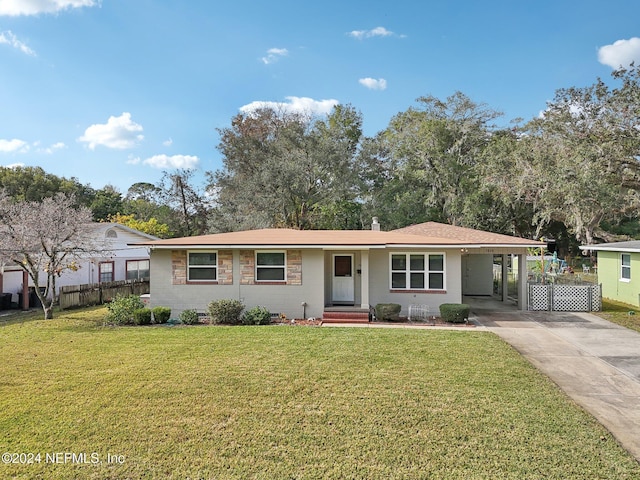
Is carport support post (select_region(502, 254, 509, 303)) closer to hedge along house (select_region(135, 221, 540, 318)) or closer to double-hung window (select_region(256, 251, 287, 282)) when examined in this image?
hedge along house (select_region(135, 221, 540, 318))

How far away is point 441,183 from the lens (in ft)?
98.4

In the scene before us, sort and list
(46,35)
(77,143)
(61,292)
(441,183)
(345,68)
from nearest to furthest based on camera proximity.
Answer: (46,35) → (61,292) → (345,68) → (77,143) → (441,183)

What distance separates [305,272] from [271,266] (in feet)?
4.06

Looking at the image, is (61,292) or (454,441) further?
(61,292)

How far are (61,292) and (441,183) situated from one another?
25.5m

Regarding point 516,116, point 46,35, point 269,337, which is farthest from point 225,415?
point 516,116

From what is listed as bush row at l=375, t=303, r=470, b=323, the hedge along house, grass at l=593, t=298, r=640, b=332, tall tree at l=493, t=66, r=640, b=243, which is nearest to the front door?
the hedge along house

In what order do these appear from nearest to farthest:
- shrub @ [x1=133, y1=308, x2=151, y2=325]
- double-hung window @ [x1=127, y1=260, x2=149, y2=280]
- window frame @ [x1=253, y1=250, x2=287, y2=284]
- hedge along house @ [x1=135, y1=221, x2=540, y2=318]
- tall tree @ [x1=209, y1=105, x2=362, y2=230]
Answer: shrub @ [x1=133, y1=308, x2=151, y2=325]
hedge along house @ [x1=135, y1=221, x2=540, y2=318]
window frame @ [x1=253, y1=250, x2=287, y2=284]
double-hung window @ [x1=127, y1=260, x2=149, y2=280]
tall tree @ [x1=209, y1=105, x2=362, y2=230]

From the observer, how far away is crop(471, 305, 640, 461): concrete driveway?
5.78 metres

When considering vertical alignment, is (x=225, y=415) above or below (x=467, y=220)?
below

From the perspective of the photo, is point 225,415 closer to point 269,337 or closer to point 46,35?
point 269,337

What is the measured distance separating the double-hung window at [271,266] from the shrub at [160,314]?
3.21 meters

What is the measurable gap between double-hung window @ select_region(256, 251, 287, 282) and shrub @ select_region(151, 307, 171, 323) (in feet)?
10.5

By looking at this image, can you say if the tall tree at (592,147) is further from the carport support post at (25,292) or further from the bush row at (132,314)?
the carport support post at (25,292)
